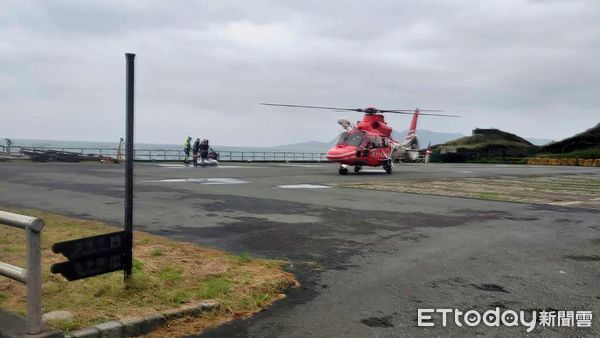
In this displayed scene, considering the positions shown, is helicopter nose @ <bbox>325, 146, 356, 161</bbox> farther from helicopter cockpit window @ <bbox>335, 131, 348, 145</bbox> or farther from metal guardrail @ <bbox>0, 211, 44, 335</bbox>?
metal guardrail @ <bbox>0, 211, 44, 335</bbox>

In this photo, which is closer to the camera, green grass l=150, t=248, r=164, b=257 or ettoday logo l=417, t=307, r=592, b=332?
ettoday logo l=417, t=307, r=592, b=332

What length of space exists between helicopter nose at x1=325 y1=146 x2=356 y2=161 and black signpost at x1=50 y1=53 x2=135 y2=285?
22.7 m

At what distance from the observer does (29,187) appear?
1744cm

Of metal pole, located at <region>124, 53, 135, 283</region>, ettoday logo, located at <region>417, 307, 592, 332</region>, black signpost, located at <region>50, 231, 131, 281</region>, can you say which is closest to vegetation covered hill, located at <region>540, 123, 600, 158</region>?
ettoday logo, located at <region>417, 307, 592, 332</region>

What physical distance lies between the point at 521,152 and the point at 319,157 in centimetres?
3665

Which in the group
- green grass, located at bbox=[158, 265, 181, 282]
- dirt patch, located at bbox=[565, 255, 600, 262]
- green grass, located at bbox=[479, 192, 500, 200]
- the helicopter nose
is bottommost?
dirt patch, located at bbox=[565, 255, 600, 262]

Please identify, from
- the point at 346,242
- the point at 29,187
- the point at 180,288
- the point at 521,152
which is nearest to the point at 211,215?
the point at 346,242

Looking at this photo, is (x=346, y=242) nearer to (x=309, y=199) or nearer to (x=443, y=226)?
(x=443, y=226)

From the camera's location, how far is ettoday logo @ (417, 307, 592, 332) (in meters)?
5.11

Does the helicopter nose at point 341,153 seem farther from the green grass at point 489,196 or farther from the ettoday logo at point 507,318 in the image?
the ettoday logo at point 507,318

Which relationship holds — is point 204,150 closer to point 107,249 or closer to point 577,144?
point 107,249

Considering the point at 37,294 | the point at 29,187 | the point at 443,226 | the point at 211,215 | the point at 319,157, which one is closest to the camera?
the point at 37,294

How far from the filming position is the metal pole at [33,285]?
3998mm

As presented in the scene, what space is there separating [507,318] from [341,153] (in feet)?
74.3
